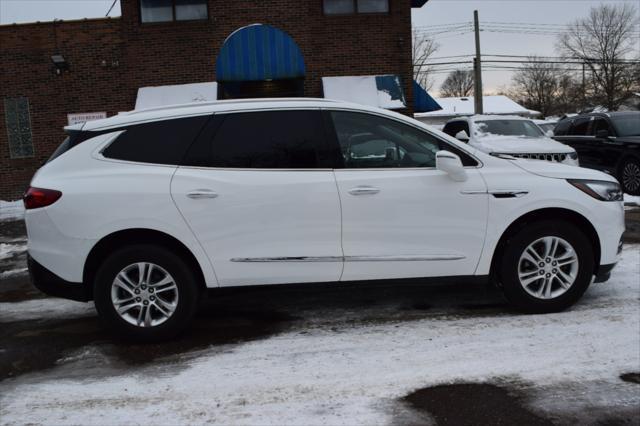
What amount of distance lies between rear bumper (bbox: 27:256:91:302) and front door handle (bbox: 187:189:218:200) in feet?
3.57

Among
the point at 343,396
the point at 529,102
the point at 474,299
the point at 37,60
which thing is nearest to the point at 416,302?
the point at 474,299

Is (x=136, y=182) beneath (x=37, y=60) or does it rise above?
beneath

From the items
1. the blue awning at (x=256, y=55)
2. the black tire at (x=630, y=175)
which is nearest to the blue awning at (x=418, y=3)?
the blue awning at (x=256, y=55)

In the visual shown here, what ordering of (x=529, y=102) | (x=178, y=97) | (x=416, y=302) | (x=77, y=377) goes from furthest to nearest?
(x=529, y=102), (x=178, y=97), (x=416, y=302), (x=77, y=377)

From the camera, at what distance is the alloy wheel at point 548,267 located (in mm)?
4773

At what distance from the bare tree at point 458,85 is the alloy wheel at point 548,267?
8121 centimetres

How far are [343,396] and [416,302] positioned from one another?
2073mm

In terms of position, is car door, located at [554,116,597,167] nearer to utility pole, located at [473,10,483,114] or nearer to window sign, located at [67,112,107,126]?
window sign, located at [67,112,107,126]

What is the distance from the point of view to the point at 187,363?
13.5 feet

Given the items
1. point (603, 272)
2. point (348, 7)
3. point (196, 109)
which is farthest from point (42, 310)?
point (348, 7)

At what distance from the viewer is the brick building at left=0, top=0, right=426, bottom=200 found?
15773 millimetres

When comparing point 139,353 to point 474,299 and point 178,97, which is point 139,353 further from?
point 178,97

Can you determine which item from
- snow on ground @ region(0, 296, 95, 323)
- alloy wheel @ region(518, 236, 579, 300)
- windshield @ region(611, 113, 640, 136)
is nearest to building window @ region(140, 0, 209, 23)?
windshield @ region(611, 113, 640, 136)

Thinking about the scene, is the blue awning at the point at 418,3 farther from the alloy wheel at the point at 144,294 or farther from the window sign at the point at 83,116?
the alloy wheel at the point at 144,294
